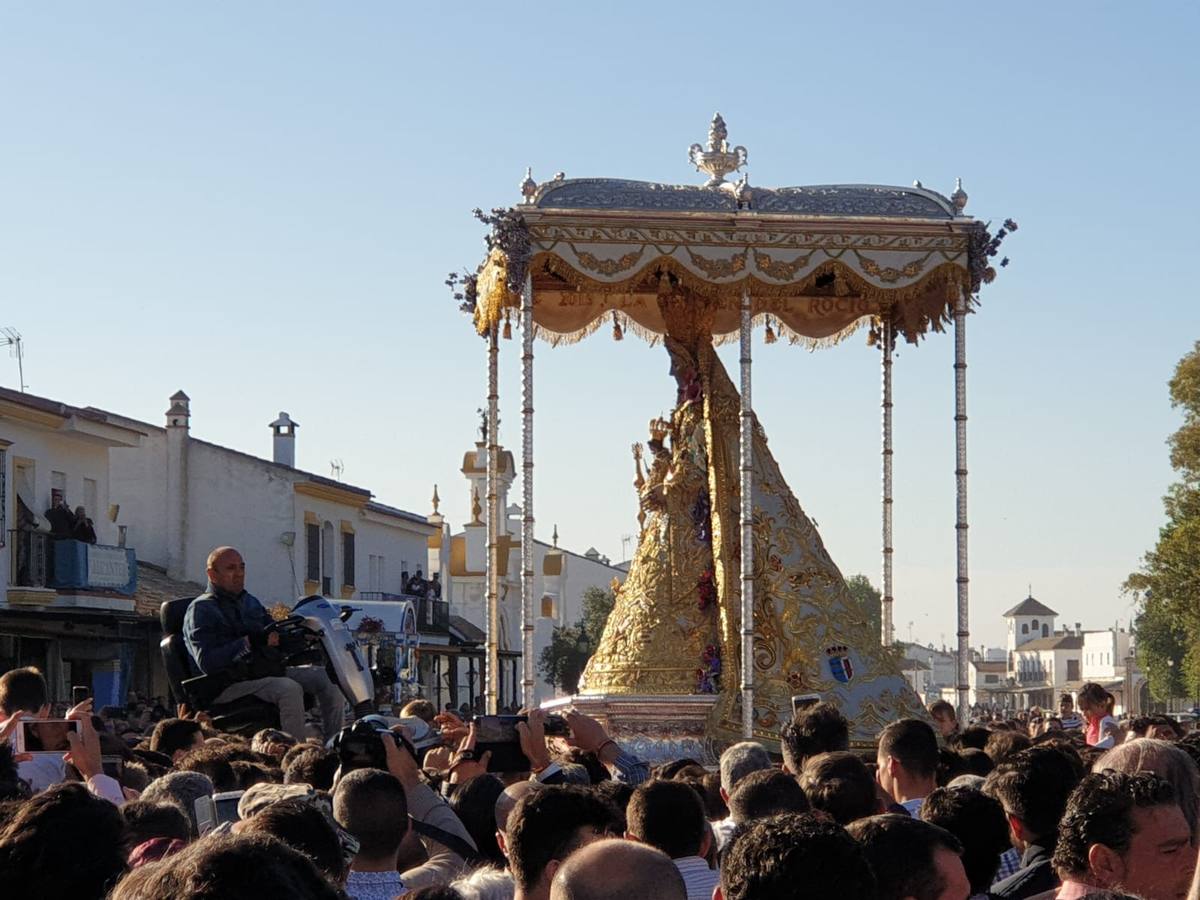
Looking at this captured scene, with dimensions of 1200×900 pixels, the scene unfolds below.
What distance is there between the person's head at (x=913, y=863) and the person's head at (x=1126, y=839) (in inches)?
18.0

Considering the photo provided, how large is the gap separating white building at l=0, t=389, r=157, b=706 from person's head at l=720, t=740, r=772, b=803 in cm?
2516

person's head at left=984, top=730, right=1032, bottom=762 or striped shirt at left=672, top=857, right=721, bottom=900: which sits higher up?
person's head at left=984, top=730, right=1032, bottom=762

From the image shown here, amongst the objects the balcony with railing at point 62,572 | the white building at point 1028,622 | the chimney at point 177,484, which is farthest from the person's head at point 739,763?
the white building at point 1028,622

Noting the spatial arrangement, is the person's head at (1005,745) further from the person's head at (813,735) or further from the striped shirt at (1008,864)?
the striped shirt at (1008,864)

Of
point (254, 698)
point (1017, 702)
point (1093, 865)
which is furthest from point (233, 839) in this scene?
point (1017, 702)

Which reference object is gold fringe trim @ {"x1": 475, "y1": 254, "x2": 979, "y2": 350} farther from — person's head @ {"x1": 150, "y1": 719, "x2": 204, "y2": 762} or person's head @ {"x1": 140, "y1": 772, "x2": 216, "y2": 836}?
person's head @ {"x1": 140, "y1": 772, "x2": 216, "y2": 836}

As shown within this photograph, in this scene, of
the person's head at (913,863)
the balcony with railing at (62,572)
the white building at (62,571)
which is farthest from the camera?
the balcony with railing at (62,572)

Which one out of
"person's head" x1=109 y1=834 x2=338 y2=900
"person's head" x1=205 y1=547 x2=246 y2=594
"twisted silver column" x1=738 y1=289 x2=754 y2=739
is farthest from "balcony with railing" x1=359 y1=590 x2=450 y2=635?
"person's head" x1=109 y1=834 x2=338 y2=900

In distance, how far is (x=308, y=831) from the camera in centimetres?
480

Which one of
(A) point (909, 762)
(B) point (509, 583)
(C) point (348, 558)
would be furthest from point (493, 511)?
(B) point (509, 583)

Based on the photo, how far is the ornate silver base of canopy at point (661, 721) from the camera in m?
17.5

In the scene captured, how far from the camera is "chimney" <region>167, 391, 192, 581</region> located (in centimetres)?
4469

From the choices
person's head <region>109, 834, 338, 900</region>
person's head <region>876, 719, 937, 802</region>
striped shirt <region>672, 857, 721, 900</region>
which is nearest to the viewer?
person's head <region>109, 834, 338, 900</region>

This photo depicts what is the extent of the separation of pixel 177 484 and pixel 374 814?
40.1m
